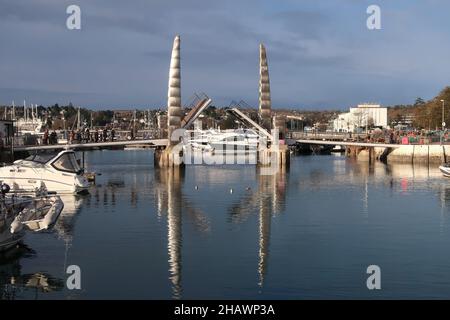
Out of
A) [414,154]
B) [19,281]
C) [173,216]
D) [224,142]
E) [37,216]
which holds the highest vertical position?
[224,142]

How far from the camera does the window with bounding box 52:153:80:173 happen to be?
44.1 metres

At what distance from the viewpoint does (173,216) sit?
119 feet

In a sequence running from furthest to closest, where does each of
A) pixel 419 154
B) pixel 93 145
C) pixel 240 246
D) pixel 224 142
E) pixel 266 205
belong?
pixel 224 142 < pixel 419 154 < pixel 93 145 < pixel 266 205 < pixel 240 246

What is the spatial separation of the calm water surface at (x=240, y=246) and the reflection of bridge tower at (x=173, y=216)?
0.22ft

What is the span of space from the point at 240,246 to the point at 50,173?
65.5 ft

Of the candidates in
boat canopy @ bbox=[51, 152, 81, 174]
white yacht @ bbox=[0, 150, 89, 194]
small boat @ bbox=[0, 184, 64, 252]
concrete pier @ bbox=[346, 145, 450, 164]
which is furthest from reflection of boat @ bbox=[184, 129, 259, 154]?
small boat @ bbox=[0, 184, 64, 252]

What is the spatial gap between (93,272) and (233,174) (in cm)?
4379

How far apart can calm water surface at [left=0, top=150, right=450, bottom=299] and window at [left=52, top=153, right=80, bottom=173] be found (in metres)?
1.99

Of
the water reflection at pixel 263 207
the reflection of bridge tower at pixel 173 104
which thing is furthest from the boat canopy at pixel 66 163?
the reflection of bridge tower at pixel 173 104

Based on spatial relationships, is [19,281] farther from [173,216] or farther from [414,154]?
[414,154]

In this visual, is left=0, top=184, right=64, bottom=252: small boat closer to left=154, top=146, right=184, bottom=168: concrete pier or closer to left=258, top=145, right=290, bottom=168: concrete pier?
left=154, top=146, right=184, bottom=168: concrete pier

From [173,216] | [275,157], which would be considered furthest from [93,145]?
[173,216]

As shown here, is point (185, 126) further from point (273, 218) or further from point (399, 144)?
point (273, 218)
